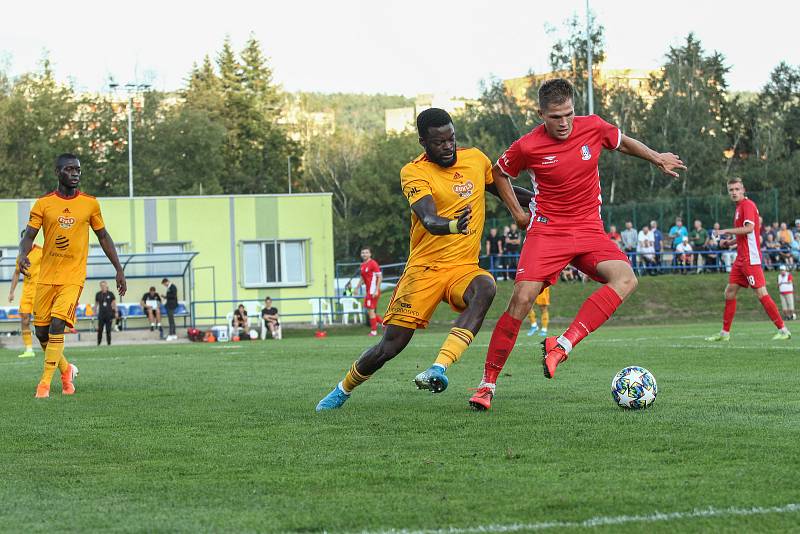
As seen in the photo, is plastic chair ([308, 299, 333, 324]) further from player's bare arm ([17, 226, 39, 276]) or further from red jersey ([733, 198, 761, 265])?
player's bare arm ([17, 226, 39, 276])

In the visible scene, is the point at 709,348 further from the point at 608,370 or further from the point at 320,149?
the point at 320,149

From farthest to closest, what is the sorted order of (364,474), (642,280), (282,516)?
(642,280), (364,474), (282,516)

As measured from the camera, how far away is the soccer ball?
27.0 feet

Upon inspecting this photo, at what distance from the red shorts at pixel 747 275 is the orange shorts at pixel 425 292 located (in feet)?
33.0

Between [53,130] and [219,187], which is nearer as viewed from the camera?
[53,130]

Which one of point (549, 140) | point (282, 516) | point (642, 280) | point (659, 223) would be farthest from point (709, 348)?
point (659, 223)

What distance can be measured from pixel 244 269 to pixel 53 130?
3475 cm

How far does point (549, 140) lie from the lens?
881 cm

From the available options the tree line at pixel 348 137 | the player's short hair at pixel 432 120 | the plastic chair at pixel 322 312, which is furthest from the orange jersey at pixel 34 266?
the tree line at pixel 348 137

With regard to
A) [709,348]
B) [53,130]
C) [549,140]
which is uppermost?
[53,130]

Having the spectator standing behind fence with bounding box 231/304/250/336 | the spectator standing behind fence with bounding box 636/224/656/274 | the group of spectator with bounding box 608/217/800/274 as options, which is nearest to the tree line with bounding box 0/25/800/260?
the group of spectator with bounding box 608/217/800/274

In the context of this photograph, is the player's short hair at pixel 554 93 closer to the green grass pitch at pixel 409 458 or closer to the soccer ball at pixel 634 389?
the soccer ball at pixel 634 389

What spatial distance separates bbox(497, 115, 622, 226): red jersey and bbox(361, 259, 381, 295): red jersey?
2251cm

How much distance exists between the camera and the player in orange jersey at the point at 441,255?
336 inches
